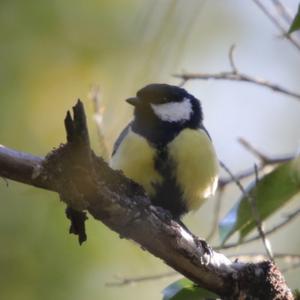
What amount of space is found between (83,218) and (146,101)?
2.64 feet

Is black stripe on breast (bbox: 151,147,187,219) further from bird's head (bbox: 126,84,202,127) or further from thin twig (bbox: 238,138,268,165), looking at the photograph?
thin twig (bbox: 238,138,268,165)

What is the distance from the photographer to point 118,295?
3.76 metres

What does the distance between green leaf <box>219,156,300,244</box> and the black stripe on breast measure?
0.46ft

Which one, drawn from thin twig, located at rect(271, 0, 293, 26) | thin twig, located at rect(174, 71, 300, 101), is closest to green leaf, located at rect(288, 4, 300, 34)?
thin twig, located at rect(174, 71, 300, 101)

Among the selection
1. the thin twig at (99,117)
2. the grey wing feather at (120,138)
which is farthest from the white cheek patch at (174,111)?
the thin twig at (99,117)

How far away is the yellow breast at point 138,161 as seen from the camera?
2.12 m

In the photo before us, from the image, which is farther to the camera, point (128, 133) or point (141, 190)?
point (128, 133)

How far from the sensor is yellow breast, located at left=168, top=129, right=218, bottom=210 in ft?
7.00

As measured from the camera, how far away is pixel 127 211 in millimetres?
1651

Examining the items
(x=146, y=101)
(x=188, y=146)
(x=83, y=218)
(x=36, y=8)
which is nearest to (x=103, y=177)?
(x=83, y=218)

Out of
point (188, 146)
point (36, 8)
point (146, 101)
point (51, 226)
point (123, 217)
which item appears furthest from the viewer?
point (36, 8)

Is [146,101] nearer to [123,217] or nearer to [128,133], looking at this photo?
[128,133]

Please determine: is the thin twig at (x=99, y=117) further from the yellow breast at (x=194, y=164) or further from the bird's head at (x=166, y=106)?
the yellow breast at (x=194, y=164)

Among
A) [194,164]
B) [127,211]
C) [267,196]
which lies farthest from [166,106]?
[127,211]
